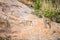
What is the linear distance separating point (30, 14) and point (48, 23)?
1160 mm

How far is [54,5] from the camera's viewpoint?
1241 cm

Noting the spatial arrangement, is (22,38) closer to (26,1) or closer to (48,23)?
(48,23)

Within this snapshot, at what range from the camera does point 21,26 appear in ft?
27.2

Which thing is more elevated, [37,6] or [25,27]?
[37,6]

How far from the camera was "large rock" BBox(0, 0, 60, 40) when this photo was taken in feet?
25.1

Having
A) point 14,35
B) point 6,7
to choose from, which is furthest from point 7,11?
point 14,35

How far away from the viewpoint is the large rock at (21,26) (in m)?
7.64

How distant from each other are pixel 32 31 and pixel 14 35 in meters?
1.02

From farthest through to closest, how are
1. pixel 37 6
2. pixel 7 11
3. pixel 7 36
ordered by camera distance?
pixel 37 6, pixel 7 11, pixel 7 36

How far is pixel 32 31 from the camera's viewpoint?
8.16 m

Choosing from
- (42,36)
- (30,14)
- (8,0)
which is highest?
(8,0)

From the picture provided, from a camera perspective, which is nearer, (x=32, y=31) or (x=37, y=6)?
(x=32, y=31)

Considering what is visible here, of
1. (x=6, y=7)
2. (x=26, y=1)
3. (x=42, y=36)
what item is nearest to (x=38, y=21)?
(x=42, y=36)

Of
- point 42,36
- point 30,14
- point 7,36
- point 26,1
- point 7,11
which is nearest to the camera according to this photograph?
point 7,36
